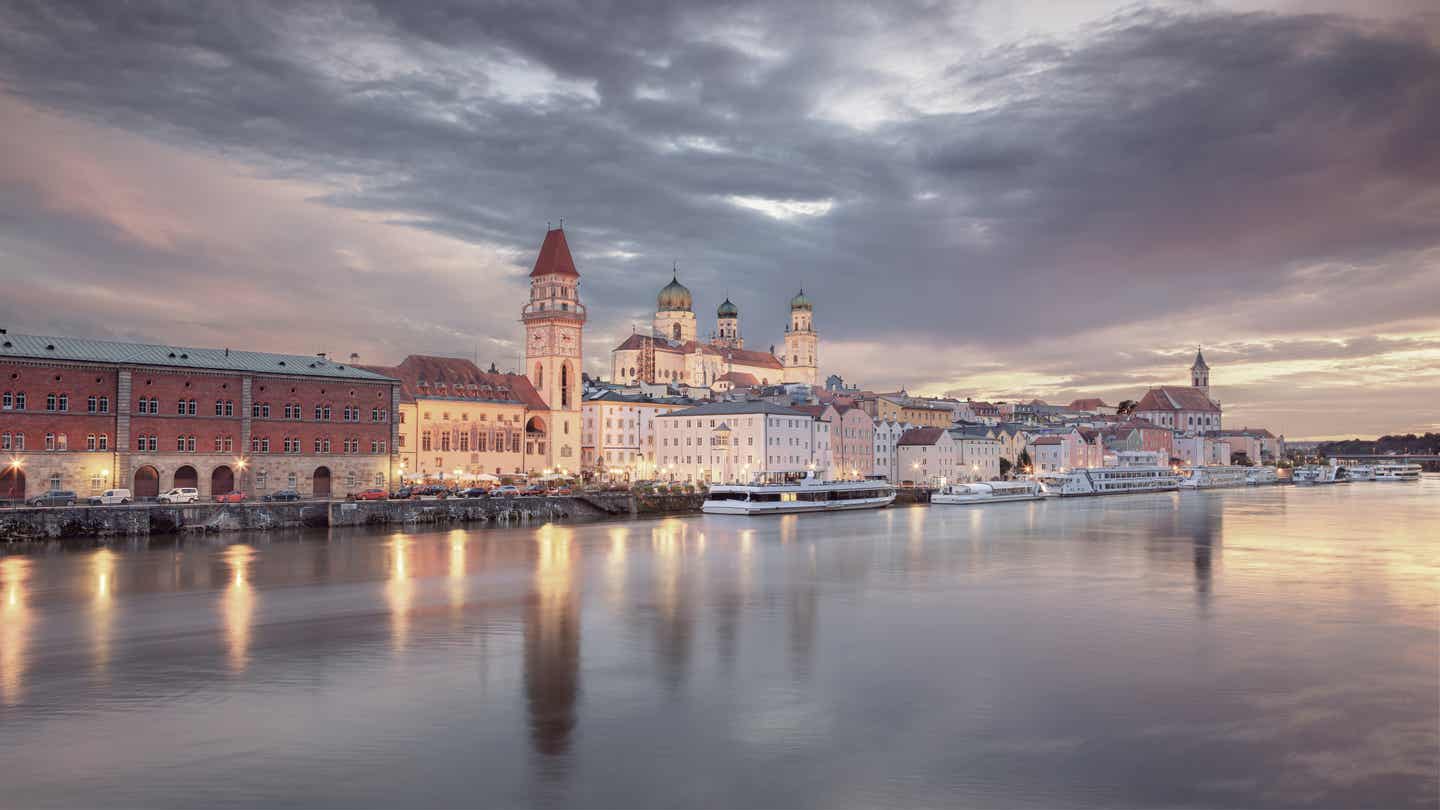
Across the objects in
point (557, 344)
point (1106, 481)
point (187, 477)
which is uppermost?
point (557, 344)

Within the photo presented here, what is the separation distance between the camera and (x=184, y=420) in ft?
208

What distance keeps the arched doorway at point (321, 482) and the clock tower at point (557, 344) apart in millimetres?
31852

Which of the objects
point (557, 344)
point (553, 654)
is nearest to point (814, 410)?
point (557, 344)

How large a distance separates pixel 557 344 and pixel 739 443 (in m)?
20.9

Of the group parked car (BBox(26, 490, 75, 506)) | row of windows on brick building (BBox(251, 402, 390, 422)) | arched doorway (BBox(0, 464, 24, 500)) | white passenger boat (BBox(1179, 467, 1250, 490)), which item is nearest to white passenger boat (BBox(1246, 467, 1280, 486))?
white passenger boat (BBox(1179, 467, 1250, 490))

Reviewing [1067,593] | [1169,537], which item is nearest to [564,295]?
[1169,537]

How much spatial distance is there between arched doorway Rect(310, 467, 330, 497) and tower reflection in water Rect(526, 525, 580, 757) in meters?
29.8

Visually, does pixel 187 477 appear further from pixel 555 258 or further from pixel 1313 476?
pixel 1313 476

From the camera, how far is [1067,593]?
37938 mm

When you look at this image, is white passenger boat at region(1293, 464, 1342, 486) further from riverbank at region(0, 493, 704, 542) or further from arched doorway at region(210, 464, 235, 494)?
arched doorway at region(210, 464, 235, 494)

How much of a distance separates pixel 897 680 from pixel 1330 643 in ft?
44.6

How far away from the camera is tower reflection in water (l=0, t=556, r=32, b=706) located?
73.9 ft

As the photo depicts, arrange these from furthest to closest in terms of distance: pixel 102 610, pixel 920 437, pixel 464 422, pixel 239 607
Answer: pixel 920 437 → pixel 464 422 → pixel 239 607 → pixel 102 610

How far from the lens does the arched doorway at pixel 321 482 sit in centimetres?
7006
